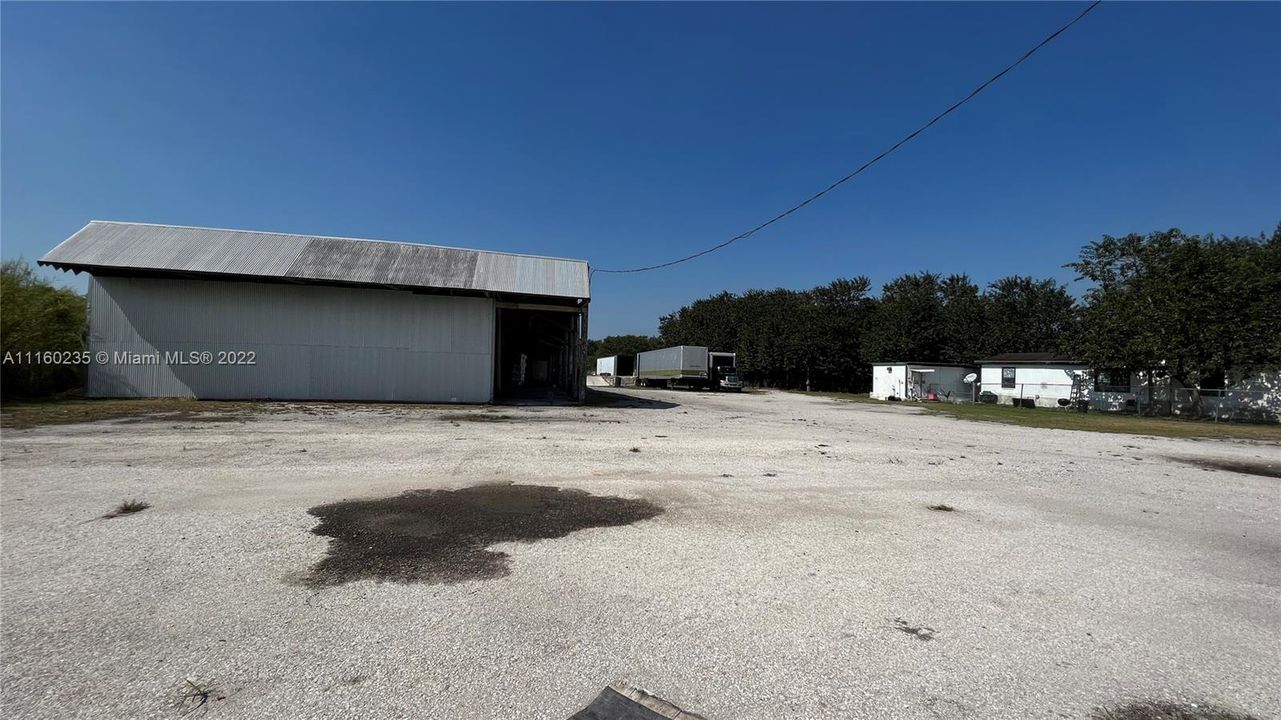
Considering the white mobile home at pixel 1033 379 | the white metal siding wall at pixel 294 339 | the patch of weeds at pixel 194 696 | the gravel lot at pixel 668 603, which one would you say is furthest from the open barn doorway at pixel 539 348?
the white mobile home at pixel 1033 379

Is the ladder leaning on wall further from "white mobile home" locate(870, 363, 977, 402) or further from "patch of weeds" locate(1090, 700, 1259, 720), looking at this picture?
"patch of weeds" locate(1090, 700, 1259, 720)

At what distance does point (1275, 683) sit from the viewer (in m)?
2.99

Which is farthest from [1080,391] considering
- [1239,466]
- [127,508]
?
[127,508]

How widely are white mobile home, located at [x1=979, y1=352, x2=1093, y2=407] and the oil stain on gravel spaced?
40.1 m

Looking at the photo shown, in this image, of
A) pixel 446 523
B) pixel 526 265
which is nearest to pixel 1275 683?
pixel 446 523

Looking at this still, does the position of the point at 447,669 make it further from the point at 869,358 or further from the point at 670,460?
the point at 869,358

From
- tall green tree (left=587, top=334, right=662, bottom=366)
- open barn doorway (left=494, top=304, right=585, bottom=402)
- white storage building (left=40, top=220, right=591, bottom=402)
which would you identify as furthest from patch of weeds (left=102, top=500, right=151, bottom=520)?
tall green tree (left=587, top=334, right=662, bottom=366)

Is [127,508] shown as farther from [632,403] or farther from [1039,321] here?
[1039,321]

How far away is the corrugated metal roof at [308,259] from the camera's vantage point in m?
20.4

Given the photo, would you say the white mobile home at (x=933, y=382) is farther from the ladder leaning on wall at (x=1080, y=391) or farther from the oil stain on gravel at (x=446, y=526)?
the oil stain on gravel at (x=446, y=526)

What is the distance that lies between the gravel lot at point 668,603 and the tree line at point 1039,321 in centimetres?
2649

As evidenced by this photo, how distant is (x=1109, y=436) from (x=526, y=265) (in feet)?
75.6

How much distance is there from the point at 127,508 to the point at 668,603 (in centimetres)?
579

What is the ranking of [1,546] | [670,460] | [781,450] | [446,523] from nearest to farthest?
[1,546] → [446,523] → [670,460] → [781,450]
